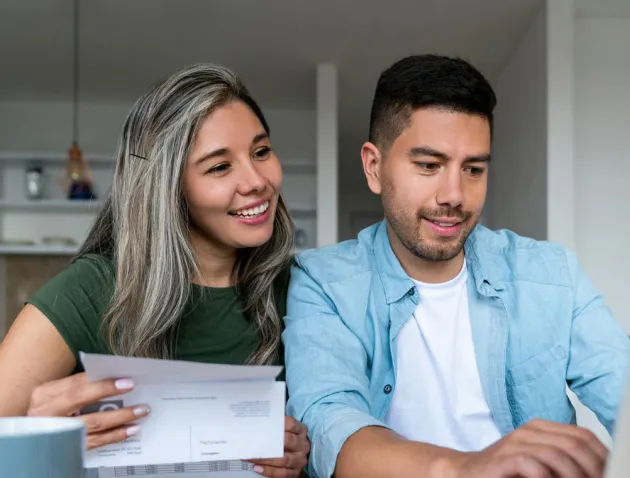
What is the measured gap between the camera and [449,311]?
4.28ft

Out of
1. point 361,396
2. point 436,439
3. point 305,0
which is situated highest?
point 305,0

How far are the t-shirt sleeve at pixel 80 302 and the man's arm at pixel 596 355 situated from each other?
819mm

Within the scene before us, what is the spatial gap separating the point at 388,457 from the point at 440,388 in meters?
0.46

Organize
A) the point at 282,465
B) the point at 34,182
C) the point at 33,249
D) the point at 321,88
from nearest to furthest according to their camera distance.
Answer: the point at 282,465 < the point at 321,88 < the point at 33,249 < the point at 34,182

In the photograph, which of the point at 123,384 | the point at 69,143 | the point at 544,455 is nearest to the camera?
the point at 544,455

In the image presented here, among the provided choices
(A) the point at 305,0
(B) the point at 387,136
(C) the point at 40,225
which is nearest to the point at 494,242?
(B) the point at 387,136

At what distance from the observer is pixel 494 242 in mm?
1363

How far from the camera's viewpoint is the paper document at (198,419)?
2.62 ft

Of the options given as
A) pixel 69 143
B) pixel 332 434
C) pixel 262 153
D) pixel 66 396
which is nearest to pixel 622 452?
pixel 332 434

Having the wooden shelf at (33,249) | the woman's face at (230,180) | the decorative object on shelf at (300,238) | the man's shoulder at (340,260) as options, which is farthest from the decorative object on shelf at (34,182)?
the man's shoulder at (340,260)

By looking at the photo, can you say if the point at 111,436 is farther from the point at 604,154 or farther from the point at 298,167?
the point at 298,167

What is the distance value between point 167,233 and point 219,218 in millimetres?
106

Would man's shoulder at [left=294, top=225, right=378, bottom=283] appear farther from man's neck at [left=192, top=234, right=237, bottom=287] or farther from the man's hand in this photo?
the man's hand

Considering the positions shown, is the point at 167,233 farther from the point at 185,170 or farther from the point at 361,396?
the point at 361,396
